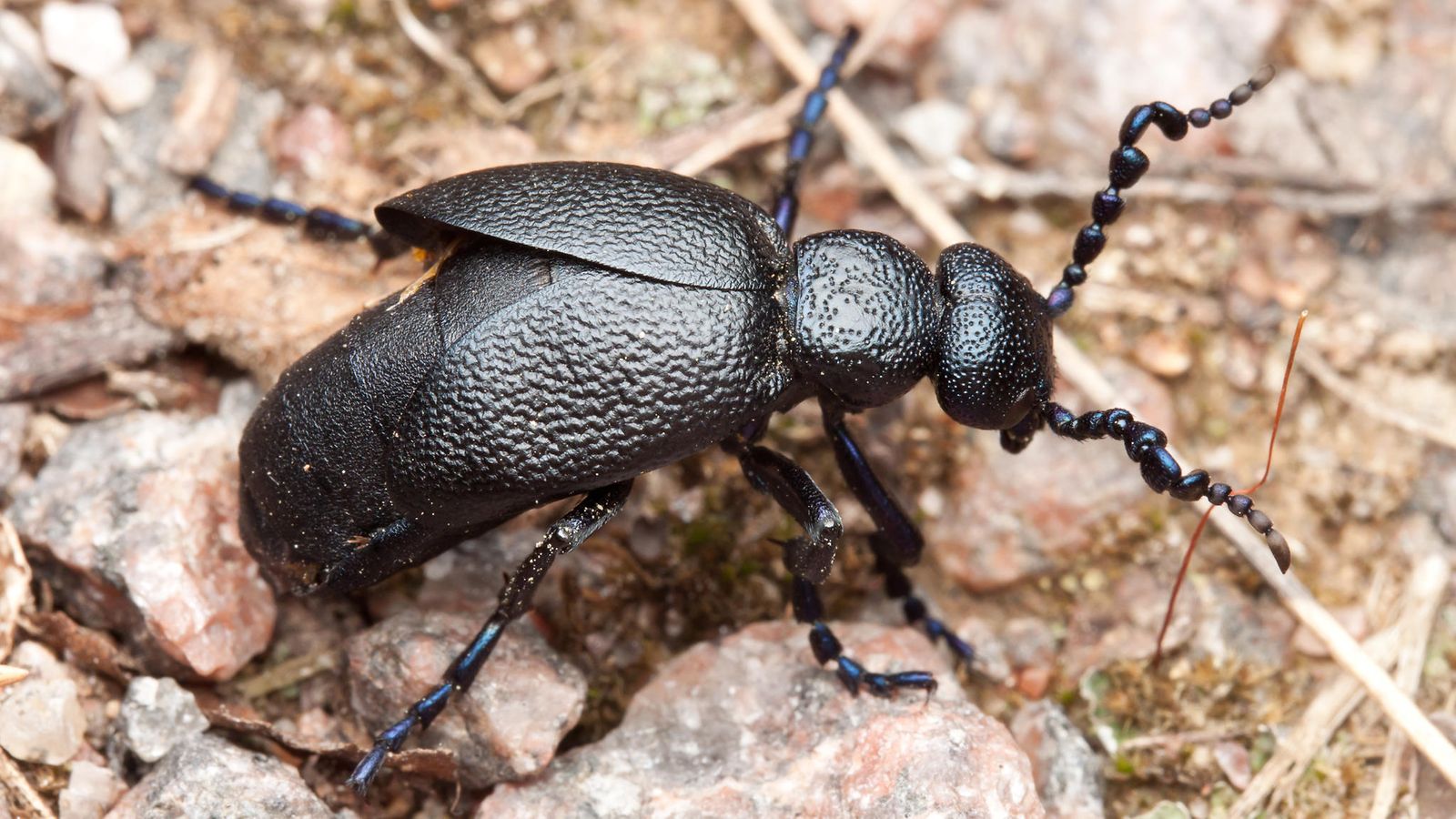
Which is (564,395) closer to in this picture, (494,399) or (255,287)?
(494,399)

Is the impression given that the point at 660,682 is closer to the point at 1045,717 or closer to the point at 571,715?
the point at 571,715

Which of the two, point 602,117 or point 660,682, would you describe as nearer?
point 660,682

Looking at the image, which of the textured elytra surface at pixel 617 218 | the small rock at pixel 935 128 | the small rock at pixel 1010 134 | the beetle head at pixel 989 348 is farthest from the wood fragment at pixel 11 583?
the small rock at pixel 1010 134

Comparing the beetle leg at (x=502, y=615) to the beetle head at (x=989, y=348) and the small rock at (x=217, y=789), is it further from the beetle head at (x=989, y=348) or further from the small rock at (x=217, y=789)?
the beetle head at (x=989, y=348)

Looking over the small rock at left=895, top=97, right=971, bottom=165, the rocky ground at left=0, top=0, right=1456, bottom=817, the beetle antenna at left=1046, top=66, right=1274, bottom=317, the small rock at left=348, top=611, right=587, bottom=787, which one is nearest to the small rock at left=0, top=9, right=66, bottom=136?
the rocky ground at left=0, top=0, right=1456, bottom=817

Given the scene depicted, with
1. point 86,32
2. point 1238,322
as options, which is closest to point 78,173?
point 86,32
